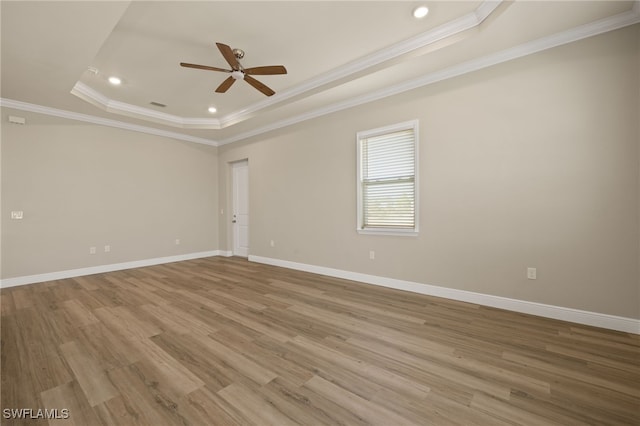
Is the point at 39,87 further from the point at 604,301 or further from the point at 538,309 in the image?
the point at 604,301

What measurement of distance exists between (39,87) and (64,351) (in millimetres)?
3704

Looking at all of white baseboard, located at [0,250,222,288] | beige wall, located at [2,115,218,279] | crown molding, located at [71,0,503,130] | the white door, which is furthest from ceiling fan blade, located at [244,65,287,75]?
white baseboard, located at [0,250,222,288]

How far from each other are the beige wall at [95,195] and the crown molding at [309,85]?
2.05 feet

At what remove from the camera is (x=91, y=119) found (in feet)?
15.7

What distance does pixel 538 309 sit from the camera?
2.78 meters

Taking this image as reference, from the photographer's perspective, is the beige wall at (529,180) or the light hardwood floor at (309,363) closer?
the light hardwood floor at (309,363)

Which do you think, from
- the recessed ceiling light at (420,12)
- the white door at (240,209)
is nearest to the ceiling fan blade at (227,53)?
the recessed ceiling light at (420,12)

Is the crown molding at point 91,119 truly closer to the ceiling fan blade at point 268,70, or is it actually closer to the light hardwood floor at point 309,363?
the light hardwood floor at point 309,363

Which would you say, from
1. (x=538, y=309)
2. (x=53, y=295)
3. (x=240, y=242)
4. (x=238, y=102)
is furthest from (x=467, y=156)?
(x=53, y=295)

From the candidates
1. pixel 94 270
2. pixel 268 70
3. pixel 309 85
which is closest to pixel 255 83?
pixel 268 70

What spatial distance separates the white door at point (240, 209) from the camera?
630cm

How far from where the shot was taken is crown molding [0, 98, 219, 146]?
4.10m

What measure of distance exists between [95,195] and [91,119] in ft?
4.59

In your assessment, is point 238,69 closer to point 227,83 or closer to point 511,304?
point 227,83
